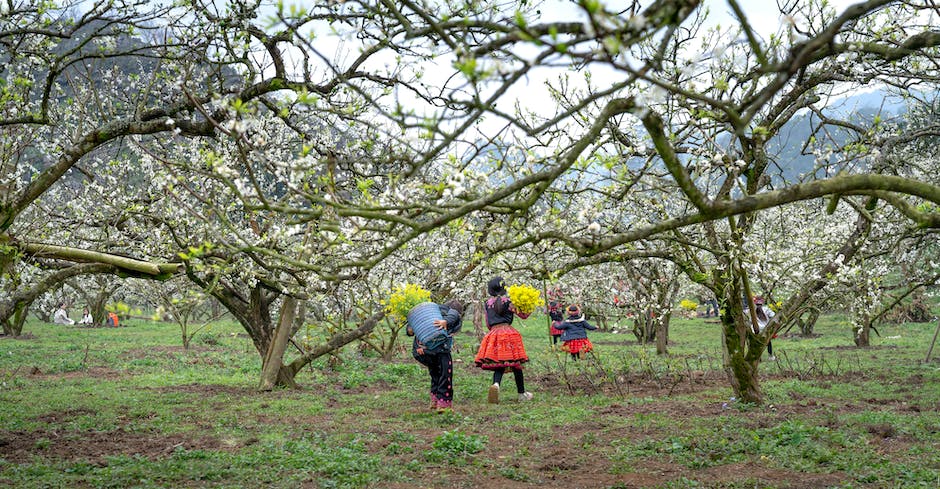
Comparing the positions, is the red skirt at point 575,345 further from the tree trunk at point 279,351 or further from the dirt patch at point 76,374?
the dirt patch at point 76,374

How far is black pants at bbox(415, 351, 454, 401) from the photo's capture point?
9617 millimetres

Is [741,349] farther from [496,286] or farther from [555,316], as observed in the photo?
[555,316]

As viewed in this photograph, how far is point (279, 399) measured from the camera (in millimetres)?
10508

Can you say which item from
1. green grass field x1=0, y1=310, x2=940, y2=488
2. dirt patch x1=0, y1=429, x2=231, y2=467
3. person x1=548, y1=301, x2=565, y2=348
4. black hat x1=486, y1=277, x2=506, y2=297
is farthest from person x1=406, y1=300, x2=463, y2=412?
person x1=548, y1=301, x2=565, y2=348

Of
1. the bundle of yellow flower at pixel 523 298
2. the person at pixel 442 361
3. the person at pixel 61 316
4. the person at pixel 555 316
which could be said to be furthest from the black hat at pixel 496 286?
the person at pixel 61 316

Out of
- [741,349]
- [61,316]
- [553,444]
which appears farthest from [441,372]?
[61,316]

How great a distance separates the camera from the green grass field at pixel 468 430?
19.4 feet

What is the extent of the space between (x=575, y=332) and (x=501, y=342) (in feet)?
22.3

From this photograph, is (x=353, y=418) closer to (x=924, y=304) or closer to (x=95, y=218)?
(x=95, y=218)

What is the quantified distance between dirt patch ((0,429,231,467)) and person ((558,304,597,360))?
10.7 meters

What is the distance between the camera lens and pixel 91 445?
7.34 metres

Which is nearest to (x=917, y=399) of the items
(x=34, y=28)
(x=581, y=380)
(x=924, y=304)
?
(x=581, y=380)

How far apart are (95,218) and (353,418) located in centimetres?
477

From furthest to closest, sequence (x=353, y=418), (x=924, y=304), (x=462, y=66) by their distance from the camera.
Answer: (x=924, y=304) < (x=353, y=418) < (x=462, y=66)
